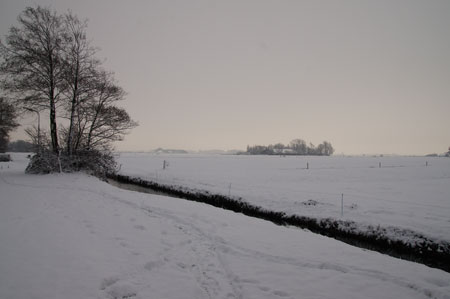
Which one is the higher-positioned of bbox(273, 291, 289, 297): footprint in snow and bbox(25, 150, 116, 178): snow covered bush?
bbox(25, 150, 116, 178): snow covered bush

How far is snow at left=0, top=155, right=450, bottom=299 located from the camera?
3.97 m

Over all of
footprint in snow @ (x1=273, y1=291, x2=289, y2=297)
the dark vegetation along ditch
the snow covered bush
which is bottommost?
the dark vegetation along ditch

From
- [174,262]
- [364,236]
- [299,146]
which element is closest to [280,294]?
[174,262]

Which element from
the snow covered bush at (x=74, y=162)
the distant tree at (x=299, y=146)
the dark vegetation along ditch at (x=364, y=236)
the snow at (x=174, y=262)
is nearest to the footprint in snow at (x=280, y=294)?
the snow at (x=174, y=262)

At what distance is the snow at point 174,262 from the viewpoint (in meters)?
3.97

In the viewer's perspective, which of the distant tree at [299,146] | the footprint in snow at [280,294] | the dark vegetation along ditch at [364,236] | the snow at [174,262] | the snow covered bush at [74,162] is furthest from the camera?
the distant tree at [299,146]

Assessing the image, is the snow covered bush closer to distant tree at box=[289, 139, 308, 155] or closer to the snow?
the snow

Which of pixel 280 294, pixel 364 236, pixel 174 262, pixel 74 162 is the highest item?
pixel 74 162

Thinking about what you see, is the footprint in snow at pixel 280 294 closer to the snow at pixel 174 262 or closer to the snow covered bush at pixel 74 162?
the snow at pixel 174 262

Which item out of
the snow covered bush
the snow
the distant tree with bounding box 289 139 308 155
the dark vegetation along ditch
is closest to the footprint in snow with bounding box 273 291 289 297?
the snow

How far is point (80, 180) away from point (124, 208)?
6835mm

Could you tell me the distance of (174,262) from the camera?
16.7 feet

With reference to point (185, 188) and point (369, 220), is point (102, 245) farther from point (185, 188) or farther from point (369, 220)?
point (185, 188)

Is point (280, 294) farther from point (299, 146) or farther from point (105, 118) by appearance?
point (299, 146)
